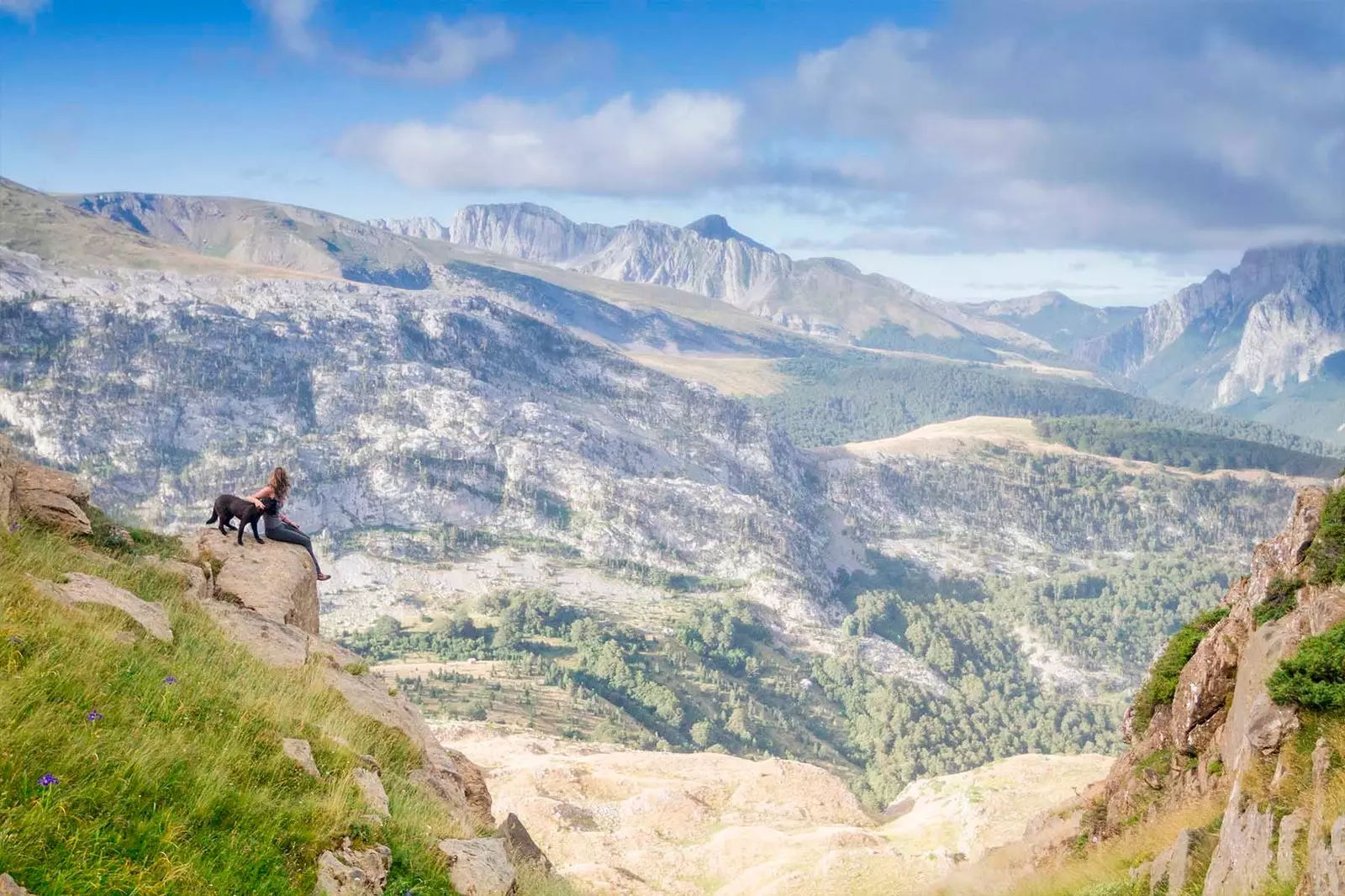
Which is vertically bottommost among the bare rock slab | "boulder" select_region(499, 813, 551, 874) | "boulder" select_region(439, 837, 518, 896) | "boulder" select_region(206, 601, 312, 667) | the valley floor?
the valley floor

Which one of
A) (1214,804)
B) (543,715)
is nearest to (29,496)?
(1214,804)

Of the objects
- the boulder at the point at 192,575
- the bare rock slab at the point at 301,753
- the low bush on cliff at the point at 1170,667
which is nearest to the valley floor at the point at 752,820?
the low bush on cliff at the point at 1170,667

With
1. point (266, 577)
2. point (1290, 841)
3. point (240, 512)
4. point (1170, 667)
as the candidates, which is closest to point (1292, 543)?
point (1170, 667)

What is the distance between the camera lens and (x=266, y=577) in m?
25.3

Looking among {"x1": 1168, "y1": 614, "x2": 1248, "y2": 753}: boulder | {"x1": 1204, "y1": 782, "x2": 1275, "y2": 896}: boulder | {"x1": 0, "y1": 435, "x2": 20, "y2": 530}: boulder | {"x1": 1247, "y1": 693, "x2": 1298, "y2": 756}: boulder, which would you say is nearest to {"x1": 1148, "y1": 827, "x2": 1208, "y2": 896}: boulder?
{"x1": 1204, "y1": 782, "x2": 1275, "y2": 896}: boulder

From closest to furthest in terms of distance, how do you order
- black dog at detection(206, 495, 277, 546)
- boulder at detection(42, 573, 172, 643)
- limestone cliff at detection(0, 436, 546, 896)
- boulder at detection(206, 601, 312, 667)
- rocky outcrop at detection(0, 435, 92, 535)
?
1. limestone cliff at detection(0, 436, 546, 896)
2. boulder at detection(42, 573, 172, 643)
3. boulder at detection(206, 601, 312, 667)
4. rocky outcrop at detection(0, 435, 92, 535)
5. black dog at detection(206, 495, 277, 546)

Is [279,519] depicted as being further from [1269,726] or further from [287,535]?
[1269,726]

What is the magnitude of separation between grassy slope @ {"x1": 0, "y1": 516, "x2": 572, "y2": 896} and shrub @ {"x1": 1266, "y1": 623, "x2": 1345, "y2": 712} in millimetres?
15079

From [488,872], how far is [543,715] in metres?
154

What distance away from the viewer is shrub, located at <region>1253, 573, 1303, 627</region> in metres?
22.3

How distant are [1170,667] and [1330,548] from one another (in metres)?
6.80

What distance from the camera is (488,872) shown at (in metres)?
14.1

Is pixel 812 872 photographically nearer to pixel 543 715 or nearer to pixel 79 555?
pixel 79 555

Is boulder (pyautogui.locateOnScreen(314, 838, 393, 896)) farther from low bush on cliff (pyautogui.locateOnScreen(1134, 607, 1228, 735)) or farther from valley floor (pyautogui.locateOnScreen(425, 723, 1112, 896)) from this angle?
valley floor (pyautogui.locateOnScreen(425, 723, 1112, 896))
